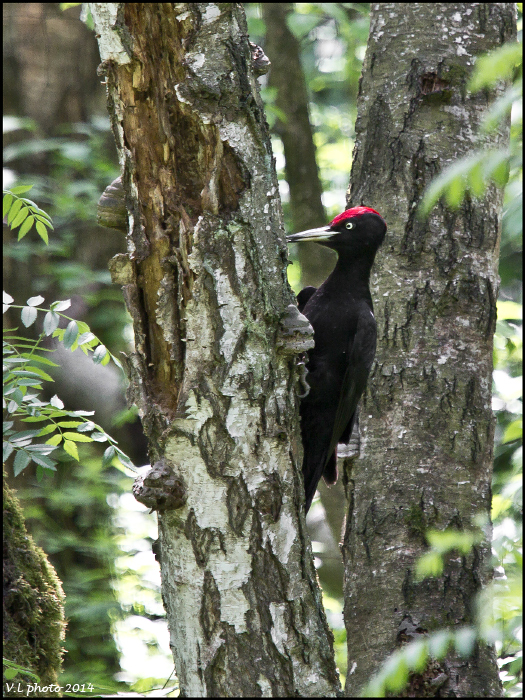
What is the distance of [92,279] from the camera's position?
14.4 feet

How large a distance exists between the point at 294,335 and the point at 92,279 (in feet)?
9.85

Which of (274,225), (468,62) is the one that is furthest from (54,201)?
(274,225)

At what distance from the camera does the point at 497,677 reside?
7.56ft

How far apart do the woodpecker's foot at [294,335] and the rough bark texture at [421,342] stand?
99 centimetres

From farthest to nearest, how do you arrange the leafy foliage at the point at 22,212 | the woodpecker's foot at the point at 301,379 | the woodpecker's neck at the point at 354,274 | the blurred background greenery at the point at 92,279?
the blurred background greenery at the point at 92,279 < the woodpecker's neck at the point at 354,274 < the leafy foliage at the point at 22,212 < the woodpecker's foot at the point at 301,379

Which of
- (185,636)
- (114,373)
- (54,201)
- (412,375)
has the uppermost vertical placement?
(54,201)

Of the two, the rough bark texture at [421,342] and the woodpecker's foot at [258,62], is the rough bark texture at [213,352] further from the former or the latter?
the rough bark texture at [421,342]

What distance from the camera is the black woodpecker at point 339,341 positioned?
2.60 metres

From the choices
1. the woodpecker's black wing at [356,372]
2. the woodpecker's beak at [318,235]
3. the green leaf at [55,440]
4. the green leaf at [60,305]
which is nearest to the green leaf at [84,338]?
the green leaf at [60,305]

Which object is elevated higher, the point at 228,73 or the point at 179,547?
the point at 228,73

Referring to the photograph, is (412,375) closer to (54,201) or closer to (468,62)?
(468,62)

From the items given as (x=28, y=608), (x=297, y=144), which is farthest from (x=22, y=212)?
(x=297, y=144)

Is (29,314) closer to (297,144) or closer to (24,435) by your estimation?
(24,435)

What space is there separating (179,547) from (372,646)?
45.0 inches
